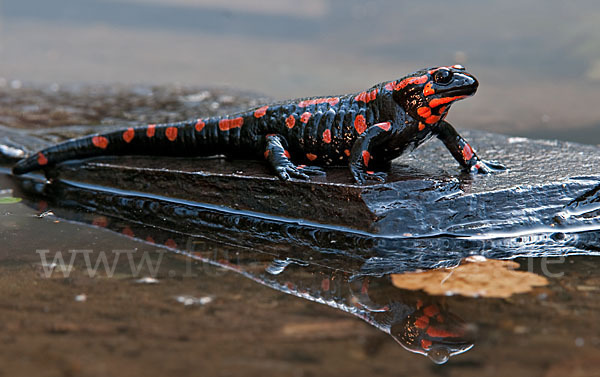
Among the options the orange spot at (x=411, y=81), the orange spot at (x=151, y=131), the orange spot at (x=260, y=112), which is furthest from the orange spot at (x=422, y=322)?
the orange spot at (x=151, y=131)

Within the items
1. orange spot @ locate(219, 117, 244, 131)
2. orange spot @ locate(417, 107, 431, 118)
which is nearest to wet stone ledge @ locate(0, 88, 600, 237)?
orange spot @ locate(219, 117, 244, 131)

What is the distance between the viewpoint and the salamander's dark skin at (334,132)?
412 centimetres

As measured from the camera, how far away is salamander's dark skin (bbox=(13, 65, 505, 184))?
4117 mm

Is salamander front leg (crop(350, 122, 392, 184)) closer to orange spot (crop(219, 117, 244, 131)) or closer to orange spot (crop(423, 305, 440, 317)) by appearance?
orange spot (crop(219, 117, 244, 131))

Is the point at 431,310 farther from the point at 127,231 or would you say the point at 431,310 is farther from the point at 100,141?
the point at 100,141

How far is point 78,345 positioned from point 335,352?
1.06 metres

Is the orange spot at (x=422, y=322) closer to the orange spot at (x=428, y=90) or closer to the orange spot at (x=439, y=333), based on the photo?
the orange spot at (x=439, y=333)

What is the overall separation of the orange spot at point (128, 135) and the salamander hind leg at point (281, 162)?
4.35 ft

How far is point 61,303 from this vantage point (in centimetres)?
304

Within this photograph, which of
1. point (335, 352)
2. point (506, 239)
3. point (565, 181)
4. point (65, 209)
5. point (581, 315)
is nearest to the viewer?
point (335, 352)

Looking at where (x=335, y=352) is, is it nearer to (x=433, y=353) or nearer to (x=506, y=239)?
(x=433, y=353)

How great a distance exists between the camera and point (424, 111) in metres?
4.13

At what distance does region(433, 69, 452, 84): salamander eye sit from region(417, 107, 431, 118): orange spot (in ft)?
0.65

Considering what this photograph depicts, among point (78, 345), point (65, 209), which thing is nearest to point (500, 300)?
point (78, 345)
